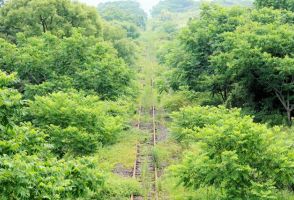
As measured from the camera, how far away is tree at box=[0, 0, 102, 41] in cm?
3422

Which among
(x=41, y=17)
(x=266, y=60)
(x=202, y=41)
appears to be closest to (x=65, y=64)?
(x=41, y=17)

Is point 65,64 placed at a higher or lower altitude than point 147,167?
higher

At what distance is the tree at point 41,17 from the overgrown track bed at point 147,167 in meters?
11.9

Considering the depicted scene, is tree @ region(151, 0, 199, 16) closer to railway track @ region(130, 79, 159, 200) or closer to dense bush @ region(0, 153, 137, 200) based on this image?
railway track @ region(130, 79, 159, 200)

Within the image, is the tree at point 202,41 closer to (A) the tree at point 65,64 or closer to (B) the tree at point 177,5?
(A) the tree at point 65,64

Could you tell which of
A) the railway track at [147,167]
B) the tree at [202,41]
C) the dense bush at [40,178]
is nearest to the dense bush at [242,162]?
the dense bush at [40,178]

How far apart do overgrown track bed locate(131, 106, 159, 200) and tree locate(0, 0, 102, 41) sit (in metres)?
11.9

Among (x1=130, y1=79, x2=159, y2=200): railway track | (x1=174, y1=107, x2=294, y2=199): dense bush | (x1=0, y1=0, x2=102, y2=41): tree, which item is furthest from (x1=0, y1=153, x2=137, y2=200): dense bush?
(x1=0, y1=0, x2=102, y2=41): tree

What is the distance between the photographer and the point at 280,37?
80.6 feet

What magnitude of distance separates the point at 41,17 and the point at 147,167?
1911cm

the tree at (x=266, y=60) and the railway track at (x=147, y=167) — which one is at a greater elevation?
the tree at (x=266, y=60)

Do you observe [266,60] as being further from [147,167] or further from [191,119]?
[147,167]

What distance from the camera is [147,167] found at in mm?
21625

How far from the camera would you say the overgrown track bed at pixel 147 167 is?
18244mm
